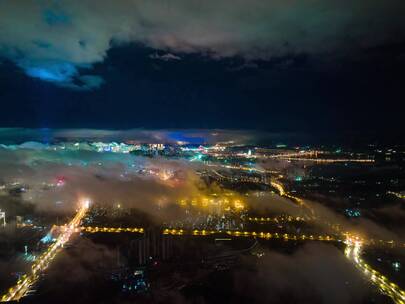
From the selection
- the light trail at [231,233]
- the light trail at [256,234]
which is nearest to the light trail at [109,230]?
the light trail at [231,233]

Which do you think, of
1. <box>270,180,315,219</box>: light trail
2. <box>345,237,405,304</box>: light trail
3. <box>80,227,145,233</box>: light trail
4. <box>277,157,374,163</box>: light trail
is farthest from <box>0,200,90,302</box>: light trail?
<box>277,157,374,163</box>: light trail

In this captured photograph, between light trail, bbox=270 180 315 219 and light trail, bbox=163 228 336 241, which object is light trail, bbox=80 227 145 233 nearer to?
light trail, bbox=163 228 336 241

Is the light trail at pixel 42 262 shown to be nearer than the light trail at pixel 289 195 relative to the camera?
Yes

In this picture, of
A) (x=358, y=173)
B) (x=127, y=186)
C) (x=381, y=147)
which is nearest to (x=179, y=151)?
(x=127, y=186)

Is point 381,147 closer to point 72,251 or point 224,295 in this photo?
point 224,295

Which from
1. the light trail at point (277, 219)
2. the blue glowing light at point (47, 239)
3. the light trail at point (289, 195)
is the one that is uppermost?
the light trail at point (289, 195)

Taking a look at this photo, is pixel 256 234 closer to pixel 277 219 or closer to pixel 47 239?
pixel 277 219

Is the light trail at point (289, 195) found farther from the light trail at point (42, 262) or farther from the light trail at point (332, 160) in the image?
the light trail at point (42, 262)
